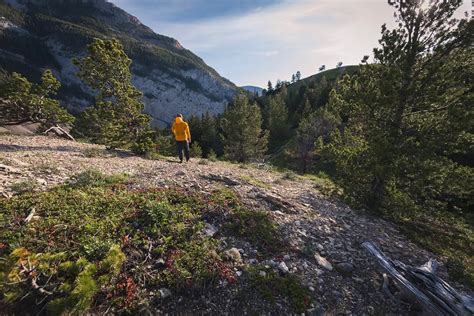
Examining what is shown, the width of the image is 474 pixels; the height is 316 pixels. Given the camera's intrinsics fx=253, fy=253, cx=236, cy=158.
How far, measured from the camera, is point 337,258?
21.1 feet

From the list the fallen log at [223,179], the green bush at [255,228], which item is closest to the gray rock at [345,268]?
the green bush at [255,228]

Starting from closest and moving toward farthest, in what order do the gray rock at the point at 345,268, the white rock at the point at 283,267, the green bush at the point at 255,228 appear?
the white rock at the point at 283,267 → the gray rock at the point at 345,268 → the green bush at the point at 255,228

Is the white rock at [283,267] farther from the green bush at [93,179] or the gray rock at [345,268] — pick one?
the green bush at [93,179]

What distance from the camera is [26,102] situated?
18.4 metres

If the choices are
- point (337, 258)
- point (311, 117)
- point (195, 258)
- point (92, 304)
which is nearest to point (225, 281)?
point (195, 258)

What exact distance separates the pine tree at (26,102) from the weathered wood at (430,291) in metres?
Answer: 23.2

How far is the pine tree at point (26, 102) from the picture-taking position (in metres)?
17.9

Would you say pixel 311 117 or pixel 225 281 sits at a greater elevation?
pixel 311 117

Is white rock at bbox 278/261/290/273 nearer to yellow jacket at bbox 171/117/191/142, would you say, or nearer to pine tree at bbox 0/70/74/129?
yellow jacket at bbox 171/117/191/142

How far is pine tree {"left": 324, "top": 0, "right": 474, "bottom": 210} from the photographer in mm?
8328

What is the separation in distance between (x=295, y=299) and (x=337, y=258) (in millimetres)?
2137

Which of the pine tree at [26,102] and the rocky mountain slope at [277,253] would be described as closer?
the rocky mountain slope at [277,253]

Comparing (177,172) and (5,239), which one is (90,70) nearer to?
(177,172)

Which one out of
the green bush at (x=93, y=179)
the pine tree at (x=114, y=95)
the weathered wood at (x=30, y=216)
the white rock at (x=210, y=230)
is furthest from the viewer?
the pine tree at (x=114, y=95)
